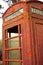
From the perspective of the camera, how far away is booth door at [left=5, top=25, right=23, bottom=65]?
6.01 ft

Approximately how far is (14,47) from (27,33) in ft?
1.13

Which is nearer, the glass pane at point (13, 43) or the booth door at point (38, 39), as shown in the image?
the booth door at point (38, 39)

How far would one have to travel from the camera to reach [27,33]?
1700 mm

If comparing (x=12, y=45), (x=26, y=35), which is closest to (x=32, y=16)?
(x=26, y=35)

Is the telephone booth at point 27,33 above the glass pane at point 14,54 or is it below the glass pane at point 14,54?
above

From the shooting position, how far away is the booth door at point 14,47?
183cm

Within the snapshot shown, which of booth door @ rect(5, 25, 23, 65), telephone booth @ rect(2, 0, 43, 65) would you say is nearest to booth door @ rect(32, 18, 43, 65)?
telephone booth @ rect(2, 0, 43, 65)

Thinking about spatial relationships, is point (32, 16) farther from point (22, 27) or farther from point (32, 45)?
point (32, 45)

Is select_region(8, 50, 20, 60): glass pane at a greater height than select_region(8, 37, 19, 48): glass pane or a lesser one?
lesser

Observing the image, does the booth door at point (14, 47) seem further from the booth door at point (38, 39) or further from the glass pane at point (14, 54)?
the booth door at point (38, 39)

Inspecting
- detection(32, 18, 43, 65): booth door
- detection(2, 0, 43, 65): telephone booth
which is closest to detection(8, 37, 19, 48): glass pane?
detection(2, 0, 43, 65): telephone booth

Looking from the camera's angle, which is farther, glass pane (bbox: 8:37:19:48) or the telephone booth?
glass pane (bbox: 8:37:19:48)

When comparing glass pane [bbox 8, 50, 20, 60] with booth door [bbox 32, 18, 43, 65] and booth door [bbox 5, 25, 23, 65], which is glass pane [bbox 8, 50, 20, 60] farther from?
booth door [bbox 32, 18, 43, 65]

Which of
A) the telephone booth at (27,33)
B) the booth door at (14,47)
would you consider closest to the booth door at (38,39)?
the telephone booth at (27,33)
